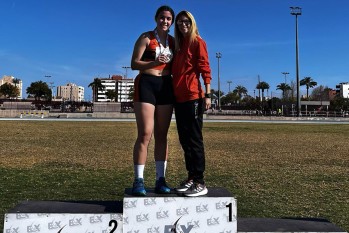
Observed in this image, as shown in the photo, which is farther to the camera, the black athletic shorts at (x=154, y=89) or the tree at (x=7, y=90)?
the tree at (x=7, y=90)

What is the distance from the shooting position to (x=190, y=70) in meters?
4.00

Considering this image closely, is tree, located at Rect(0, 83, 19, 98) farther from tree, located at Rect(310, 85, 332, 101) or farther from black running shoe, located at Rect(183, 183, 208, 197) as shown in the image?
black running shoe, located at Rect(183, 183, 208, 197)

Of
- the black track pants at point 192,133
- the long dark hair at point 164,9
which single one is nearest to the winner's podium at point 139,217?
the black track pants at point 192,133

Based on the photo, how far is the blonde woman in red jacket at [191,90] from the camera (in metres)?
3.98

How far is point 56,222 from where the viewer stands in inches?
137

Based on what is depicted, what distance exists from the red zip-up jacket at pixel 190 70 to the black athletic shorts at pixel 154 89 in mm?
82

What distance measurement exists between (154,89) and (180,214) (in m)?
1.27

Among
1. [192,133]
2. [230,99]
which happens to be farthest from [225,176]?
[230,99]

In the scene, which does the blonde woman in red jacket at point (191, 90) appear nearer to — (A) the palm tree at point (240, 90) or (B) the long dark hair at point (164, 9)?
(B) the long dark hair at point (164, 9)

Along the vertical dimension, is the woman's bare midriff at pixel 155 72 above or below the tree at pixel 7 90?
below

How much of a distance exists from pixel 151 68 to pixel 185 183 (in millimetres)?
1218

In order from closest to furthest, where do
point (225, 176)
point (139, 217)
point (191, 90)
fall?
point (139, 217) → point (191, 90) → point (225, 176)

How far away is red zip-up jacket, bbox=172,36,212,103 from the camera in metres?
3.98

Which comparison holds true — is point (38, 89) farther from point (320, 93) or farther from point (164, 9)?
point (164, 9)
